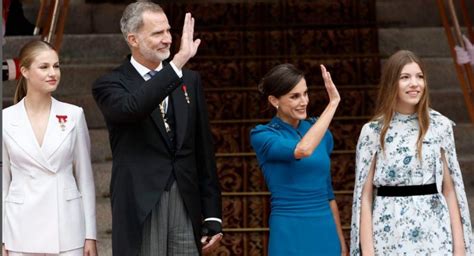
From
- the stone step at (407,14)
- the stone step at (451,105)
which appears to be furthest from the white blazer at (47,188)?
the stone step at (407,14)

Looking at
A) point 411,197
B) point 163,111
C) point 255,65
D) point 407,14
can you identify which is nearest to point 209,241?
point 163,111

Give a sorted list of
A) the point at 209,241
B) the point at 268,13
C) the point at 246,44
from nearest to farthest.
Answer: the point at 209,241 → the point at 246,44 → the point at 268,13

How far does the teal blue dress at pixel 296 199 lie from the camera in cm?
423

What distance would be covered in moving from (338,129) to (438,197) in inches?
110

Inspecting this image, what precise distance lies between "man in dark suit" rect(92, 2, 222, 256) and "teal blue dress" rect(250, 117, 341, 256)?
0.87 ft

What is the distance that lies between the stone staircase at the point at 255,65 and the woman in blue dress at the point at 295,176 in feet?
6.10

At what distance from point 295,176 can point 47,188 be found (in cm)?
92

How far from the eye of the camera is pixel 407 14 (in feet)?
28.7

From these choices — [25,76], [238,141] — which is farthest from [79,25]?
[25,76]

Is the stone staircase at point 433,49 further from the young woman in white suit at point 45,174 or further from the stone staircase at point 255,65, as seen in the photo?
the young woman in white suit at point 45,174

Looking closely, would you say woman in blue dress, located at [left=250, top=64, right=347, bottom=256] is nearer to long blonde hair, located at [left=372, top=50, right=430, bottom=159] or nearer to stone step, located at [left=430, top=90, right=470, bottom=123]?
long blonde hair, located at [left=372, top=50, right=430, bottom=159]

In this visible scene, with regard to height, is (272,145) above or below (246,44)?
below

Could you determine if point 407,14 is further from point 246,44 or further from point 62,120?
point 62,120

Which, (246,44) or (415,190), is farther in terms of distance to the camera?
A: (246,44)
